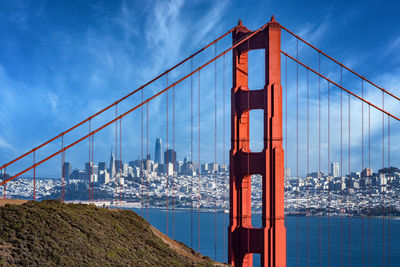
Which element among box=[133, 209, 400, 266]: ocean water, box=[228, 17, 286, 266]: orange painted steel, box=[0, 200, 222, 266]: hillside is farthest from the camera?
box=[133, 209, 400, 266]: ocean water

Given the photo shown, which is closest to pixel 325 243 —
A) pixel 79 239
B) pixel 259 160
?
pixel 259 160

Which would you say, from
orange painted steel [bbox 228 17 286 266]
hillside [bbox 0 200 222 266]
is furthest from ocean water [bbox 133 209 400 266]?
hillside [bbox 0 200 222 266]

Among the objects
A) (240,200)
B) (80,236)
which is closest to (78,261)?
(80,236)

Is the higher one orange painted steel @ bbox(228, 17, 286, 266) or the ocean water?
orange painted steel @ bbox(228, 17, 286, 266)

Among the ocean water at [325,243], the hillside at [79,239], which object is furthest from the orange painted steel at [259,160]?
the ocean water at [325,243]

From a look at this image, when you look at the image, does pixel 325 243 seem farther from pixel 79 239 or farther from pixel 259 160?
pixel 79 239

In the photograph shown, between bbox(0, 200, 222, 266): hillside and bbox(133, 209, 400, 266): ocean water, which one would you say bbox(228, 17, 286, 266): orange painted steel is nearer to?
bbox(0, 200, 222, 266): hillside
